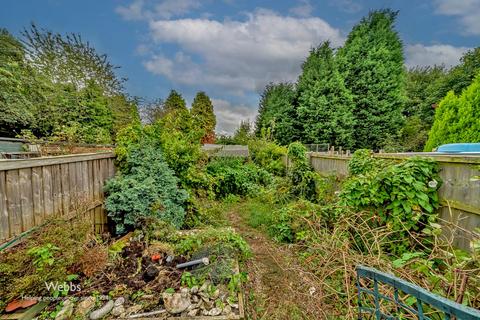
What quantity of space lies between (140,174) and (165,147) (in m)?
0.76

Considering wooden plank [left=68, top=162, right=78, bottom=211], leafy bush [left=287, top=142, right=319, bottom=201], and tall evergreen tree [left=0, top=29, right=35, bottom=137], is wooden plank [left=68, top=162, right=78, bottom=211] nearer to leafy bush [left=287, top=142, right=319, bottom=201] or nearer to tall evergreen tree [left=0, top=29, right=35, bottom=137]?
leafy bush [left=287, top=142, right=319, bottom=201]

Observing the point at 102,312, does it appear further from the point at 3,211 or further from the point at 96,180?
the point at 96,180

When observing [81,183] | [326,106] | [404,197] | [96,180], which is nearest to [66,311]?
[81,183]

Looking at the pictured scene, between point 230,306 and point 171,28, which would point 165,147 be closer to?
point 230,306

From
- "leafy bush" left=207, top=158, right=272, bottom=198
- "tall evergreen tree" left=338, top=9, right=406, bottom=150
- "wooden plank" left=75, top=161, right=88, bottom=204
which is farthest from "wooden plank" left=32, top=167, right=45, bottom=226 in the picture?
"tall evergreen tree" left=338, top=9, right=406, bottom=150

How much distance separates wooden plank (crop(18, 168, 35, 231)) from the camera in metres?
2.34

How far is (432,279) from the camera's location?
5.35 ft

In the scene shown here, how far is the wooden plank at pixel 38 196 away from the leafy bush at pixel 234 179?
4355 millimetres

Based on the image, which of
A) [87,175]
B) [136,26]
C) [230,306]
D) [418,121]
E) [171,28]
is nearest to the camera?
[230,306]

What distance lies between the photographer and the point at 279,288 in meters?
2.69

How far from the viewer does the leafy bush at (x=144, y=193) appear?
3.61 meters

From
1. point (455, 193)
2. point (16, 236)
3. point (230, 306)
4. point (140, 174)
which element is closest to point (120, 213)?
point (140, 174)

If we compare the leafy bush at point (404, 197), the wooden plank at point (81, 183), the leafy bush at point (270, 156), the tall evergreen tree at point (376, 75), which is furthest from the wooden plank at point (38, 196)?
the tall evergreen tree at point (376, 75)

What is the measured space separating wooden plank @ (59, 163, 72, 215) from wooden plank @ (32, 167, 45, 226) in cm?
33
